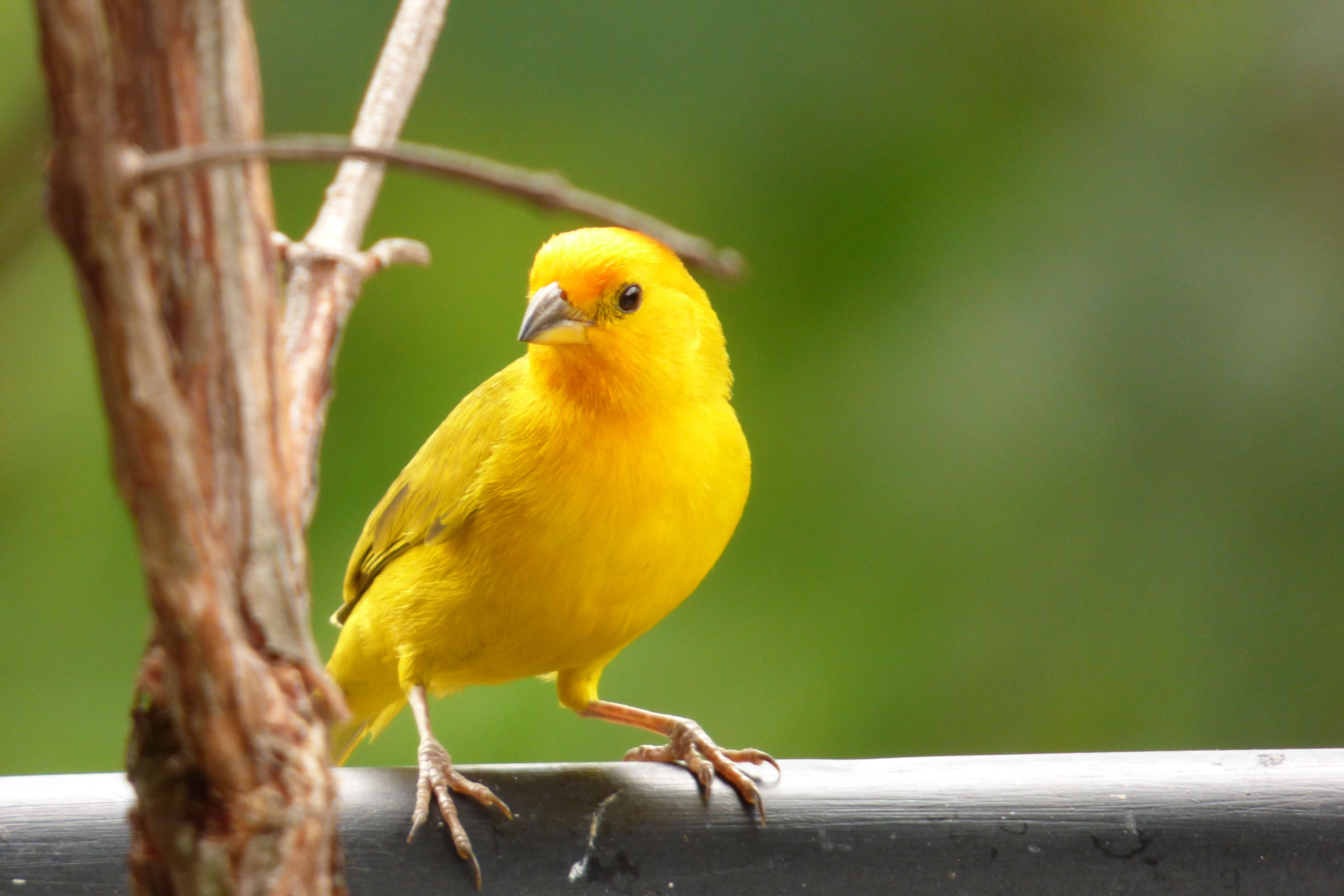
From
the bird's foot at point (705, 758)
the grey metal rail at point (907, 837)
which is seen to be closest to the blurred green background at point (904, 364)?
the bird's foot at point (705, 758)

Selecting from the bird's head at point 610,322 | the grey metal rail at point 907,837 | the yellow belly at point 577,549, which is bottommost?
the grey metal rail at point 907,837

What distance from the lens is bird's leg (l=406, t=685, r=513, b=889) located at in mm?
1560

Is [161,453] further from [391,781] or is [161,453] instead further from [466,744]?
[466,744]

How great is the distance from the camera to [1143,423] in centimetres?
362

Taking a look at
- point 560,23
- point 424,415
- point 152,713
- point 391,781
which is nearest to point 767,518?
point 424,415

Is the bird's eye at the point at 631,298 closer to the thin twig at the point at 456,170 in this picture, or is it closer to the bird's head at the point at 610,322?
the bird's head at the point at 610,322

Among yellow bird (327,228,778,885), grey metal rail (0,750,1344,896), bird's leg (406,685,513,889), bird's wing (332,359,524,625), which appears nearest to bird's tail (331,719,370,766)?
bird's wing (332,359,524,625)

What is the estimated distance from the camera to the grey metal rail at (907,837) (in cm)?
156

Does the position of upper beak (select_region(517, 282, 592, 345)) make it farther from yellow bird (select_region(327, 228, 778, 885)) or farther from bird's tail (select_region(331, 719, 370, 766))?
bird's tail (select_region(331, 719, 370, 766))

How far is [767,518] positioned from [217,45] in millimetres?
3244

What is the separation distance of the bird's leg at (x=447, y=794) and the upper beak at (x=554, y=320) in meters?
0.60

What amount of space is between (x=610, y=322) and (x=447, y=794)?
2.35 ft

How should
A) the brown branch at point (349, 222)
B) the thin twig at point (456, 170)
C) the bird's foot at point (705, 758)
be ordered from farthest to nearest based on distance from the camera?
the bird's foot at point (705, 758) → the brown branch at point (349, 222) → the thin twig at point (456, 170)

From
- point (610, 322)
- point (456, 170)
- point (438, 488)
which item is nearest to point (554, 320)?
point (610, 322)
